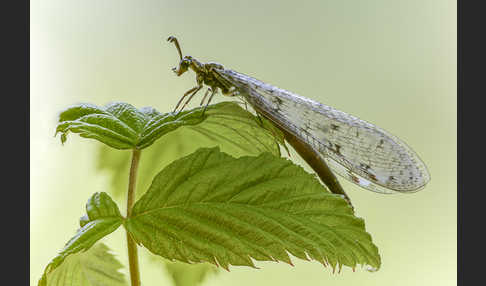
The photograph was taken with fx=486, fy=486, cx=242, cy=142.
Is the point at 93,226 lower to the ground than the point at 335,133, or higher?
lower

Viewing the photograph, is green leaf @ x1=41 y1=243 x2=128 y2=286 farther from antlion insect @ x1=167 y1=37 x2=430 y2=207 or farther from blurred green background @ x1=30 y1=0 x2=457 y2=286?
antlion insect @ x1=167 y1=37 x2=430 y2=207

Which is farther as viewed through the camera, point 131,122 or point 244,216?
point 131,122

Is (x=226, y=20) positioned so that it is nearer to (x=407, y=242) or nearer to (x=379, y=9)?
(x=379, y=9)

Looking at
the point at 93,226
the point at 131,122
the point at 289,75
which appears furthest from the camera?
the point at 289,75

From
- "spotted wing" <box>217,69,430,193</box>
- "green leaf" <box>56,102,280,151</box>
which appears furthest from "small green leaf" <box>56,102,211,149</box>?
"spotted wing" <box>217,69,430,193</box>

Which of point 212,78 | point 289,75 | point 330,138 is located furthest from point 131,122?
point 289,75

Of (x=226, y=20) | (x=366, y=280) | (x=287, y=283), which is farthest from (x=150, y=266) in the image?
(x=226, y=20)

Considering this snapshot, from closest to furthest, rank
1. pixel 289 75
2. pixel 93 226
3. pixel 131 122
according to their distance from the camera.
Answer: pixel 93 226, pixel 131 122, pixel 289 75

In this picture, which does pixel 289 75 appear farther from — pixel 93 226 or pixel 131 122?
pixel 93 226
